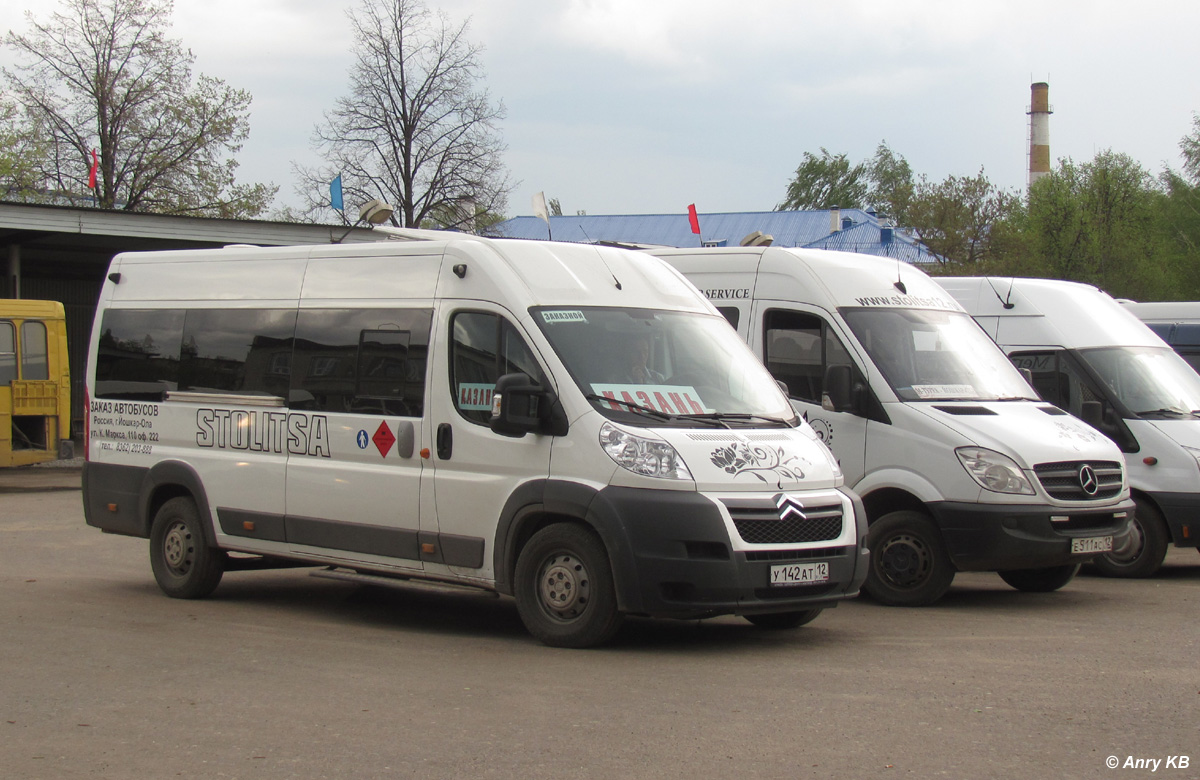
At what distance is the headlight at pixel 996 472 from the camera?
962cm

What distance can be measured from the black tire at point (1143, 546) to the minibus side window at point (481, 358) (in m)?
5.97

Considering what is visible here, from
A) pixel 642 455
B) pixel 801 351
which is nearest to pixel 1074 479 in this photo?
pixel 801 351

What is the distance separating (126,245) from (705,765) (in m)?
26.0

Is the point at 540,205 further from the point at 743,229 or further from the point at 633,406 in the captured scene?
the point at 743,229

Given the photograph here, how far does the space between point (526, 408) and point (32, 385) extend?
16220 mm

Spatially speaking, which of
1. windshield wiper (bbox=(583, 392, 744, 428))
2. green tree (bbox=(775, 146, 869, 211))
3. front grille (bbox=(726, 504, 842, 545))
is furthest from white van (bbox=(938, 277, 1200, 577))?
green tree (bbox=(775, 146, 869, 211))

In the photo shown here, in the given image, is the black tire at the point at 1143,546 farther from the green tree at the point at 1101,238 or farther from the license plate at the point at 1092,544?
the green tree at the point at 1101,238

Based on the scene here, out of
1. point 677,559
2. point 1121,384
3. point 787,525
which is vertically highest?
point 1121,384

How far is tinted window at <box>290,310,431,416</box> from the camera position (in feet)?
29.5

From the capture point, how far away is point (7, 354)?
21766 mm

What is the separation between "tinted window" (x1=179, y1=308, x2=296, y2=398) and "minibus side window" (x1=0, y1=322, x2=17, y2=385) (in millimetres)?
12701

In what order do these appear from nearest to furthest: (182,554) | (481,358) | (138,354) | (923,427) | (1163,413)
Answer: (481,358), (923,427), (182,554), (138,354), (1163,413)

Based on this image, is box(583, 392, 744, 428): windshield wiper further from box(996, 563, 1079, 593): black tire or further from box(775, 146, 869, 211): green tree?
box(775, 146, 869, 211): green tree

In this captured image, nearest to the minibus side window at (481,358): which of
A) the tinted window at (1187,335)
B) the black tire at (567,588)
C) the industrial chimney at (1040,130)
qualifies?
the black tire at (567,588)
